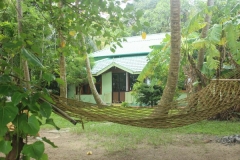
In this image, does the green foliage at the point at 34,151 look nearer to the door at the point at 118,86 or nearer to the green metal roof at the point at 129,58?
the green metal roof at the point at 129,58

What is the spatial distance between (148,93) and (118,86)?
10.9ft

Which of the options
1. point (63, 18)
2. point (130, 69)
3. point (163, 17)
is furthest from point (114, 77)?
point (63, 18)

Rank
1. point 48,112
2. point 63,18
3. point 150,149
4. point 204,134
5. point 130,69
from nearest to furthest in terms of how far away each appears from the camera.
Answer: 1. point 48,112
2. point 63,18
3. point 150,149
4. point 204,134
5. point 130,69

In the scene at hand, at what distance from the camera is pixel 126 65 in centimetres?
971

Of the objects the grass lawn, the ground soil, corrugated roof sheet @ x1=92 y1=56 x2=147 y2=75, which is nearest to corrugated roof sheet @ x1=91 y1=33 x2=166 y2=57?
corrugated roof sheet @ x1=92 y1=56 x2=147 y2=75

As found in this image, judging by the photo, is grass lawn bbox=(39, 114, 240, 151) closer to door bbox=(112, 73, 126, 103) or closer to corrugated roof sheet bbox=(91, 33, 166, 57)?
door bbox=(112, 73, 126, 103)

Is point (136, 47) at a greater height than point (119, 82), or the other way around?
point (136, 47)

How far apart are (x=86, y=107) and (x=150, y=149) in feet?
5.52

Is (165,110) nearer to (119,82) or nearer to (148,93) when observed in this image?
(148,93)

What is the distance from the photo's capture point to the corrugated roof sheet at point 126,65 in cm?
921

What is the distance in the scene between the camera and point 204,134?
4.12 meters

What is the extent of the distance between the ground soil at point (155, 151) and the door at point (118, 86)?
6661 mm

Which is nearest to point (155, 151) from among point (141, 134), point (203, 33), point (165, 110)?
point (141, 134)

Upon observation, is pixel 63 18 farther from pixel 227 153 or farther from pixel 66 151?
pixel 227 153
